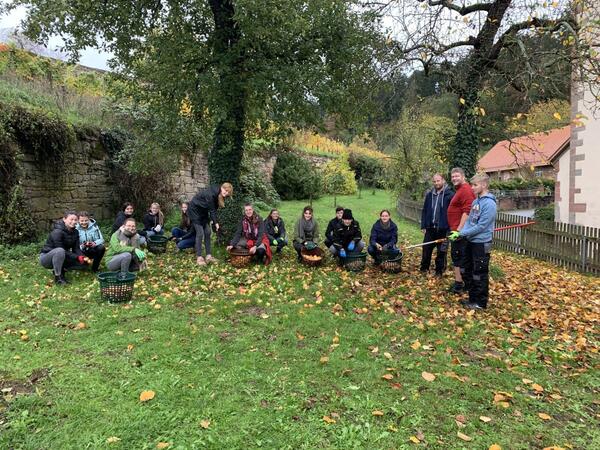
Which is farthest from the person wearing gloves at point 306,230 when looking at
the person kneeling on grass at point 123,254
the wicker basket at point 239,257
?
the person kneeling on grass at point 123,254

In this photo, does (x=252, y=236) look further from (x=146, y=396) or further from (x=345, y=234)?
(x=146, y=396)

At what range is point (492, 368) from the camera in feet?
13.2

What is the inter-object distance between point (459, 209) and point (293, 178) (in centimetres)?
1694

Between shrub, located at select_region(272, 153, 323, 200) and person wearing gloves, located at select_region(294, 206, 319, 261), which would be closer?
person wearing gloves, located at select_region(294, 206, 319, 261)

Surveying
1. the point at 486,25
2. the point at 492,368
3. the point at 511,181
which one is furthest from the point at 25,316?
the point at 511,181

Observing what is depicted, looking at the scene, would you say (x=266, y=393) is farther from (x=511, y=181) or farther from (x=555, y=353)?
(x=511, y=181)

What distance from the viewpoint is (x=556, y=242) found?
401 inches

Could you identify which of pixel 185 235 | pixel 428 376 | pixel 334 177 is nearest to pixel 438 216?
pixel 428 376

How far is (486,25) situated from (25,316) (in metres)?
8.47

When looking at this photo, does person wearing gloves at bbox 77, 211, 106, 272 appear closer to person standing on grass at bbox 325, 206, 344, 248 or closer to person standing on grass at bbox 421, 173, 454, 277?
person standing on grass at bbox 325, 206, 344, 248

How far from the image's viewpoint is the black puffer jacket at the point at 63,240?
635 centimetres

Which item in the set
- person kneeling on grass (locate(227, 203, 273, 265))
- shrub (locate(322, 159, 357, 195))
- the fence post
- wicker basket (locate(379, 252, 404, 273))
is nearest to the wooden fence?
the fence post

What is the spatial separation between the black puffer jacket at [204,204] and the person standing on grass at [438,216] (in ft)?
12.3

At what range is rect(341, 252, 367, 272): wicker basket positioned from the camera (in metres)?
7.38
